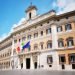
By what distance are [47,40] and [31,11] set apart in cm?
1045

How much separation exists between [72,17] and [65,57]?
7733 mm

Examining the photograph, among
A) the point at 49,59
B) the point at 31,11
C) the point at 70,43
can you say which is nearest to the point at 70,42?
the point at 70,43

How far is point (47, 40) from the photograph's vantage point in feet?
105

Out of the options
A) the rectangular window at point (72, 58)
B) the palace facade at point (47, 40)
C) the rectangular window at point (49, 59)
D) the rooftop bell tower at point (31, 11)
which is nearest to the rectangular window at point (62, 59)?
the palace facade at point (47, 40)

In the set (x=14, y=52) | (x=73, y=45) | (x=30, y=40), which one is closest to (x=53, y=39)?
(x=73, y=45)

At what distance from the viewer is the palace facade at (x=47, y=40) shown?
28.5m

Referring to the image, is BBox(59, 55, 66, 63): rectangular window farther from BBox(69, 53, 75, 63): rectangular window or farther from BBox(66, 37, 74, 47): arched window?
BBox(66, 37, 74, 47): arched window

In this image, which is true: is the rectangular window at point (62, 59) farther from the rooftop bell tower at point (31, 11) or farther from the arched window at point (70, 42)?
the rooftop bell tower at point (31, 11)

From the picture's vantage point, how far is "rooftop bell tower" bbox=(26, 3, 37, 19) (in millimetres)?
37963

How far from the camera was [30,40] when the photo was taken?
120 feet

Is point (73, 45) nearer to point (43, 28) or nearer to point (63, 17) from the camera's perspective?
point (63, 17)

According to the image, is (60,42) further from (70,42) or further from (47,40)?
(47,40)

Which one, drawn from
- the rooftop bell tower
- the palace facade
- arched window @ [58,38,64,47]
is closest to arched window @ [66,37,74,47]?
the palace facade

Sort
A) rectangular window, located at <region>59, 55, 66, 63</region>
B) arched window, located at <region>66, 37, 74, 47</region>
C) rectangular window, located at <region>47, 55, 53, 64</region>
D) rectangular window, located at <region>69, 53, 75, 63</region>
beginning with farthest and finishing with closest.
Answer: rectangular window, located at <region>47, 55, 53, 64</region> < rectangular window, located at <region>59, 55, 66, 63</region> < arched window, located at <region>66, 37, 74, 47</region> < rectangular window, located at <region>69, 53, 75, 63</region>
